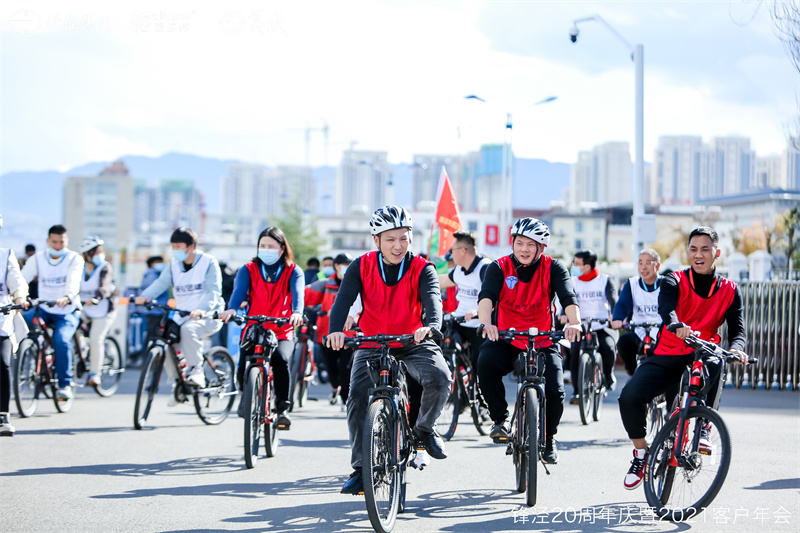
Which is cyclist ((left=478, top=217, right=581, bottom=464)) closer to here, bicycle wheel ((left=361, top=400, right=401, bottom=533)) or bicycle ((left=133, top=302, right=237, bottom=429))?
bicycle wheel ((left=361, top=400, right=401, bottom=533))

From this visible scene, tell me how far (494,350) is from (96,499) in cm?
312

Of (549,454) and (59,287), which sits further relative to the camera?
(59,287)

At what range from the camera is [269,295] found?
29.1 ft

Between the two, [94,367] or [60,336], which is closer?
[60,336]

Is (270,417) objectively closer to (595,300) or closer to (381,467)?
(381,467)

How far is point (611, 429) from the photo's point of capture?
11.0m

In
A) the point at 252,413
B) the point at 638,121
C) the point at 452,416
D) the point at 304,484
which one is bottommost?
the point at 304,484

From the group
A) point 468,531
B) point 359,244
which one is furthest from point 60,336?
point 359,244

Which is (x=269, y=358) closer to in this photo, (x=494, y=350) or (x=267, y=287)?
(x=267, y=287)

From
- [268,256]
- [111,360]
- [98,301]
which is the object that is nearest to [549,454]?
[268,256]

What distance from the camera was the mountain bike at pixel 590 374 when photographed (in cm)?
1136

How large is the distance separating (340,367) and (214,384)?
4.75 feet

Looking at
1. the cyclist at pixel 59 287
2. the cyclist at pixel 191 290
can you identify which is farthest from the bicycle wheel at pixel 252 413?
the cyclist at pixel 59 287

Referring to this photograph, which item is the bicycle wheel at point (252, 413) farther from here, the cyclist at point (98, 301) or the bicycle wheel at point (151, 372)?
the cyclist at point (98, 301)
